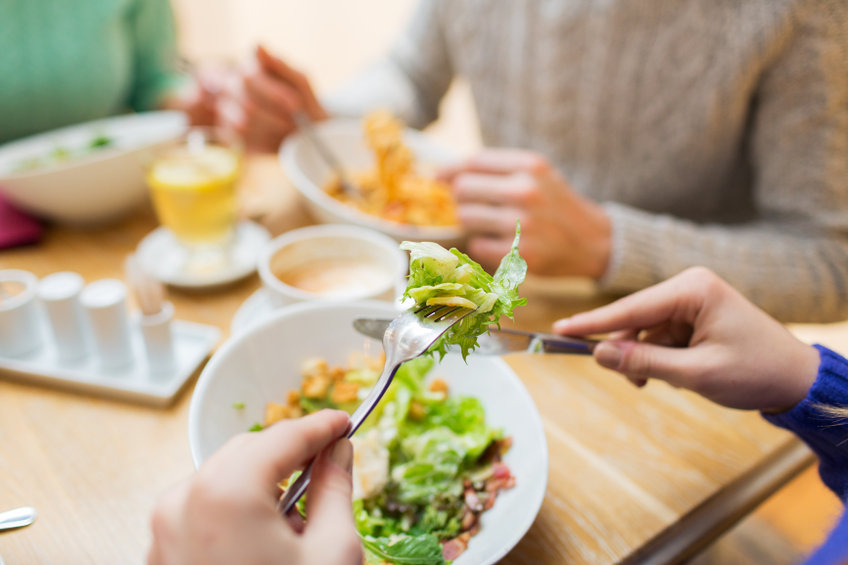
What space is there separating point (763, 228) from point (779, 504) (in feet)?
2.67

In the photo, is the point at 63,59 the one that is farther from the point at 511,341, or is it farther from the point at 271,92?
the point at 511,341

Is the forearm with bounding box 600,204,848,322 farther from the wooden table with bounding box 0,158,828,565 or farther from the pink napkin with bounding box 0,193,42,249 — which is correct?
the pink napkin with bounding box 0,193,42,249

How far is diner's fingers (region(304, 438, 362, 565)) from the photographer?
1.32 ft

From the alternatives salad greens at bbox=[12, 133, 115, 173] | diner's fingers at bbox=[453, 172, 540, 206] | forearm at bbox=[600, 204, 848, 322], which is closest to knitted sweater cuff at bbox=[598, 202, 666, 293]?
forearm at bbox=[600, 204, 848, 322]

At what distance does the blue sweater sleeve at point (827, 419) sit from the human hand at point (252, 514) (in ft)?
1.71

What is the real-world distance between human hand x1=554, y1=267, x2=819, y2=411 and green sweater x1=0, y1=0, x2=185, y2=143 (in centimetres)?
166

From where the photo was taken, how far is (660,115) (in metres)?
1.25

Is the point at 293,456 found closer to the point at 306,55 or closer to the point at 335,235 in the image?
the point at 335,235

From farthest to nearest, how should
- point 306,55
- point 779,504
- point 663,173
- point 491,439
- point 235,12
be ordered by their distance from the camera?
point 306,55, point 235,12, point 779,504, point 663,173, point 491,439

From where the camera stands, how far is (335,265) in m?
0.98

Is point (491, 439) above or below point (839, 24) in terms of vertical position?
below

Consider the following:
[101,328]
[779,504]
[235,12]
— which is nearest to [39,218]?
[101,328]

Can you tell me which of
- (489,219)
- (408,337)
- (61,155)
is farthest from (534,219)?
(61,155)

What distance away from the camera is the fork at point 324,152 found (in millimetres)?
1351
